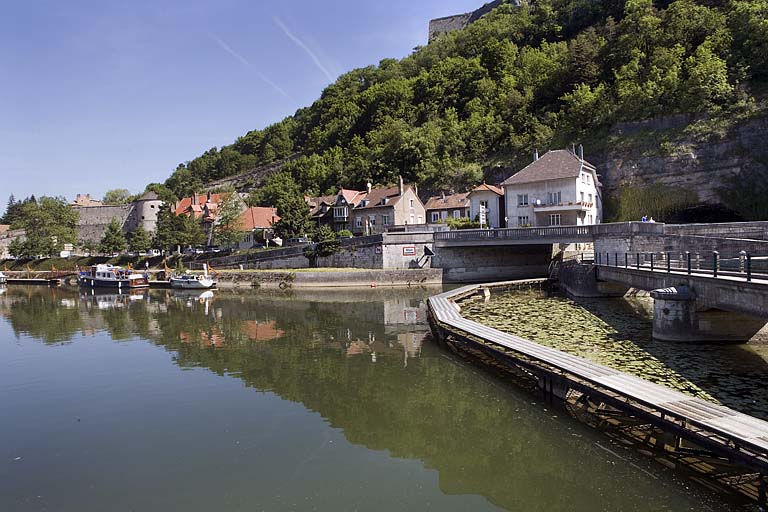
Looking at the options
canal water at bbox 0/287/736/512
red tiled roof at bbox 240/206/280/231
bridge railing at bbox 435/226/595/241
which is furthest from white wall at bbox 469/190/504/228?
canal water at bbox 0/287/736/512

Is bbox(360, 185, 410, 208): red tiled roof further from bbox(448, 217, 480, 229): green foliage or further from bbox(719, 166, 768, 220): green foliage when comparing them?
bbox(719, 166, 768, 220): green foliage

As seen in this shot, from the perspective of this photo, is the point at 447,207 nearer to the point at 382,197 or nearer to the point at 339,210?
the point at 382,197

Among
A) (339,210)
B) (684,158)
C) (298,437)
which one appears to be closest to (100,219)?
(339,210)

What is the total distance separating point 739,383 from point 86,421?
57.8 ft

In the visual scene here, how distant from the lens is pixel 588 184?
Result: 1886 inches

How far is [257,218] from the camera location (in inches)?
2768

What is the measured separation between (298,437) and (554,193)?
135ft

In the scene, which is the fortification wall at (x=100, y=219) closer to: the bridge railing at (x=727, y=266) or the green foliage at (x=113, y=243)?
the green foliage at (x=113, y=243)

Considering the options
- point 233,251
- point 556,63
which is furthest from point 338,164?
point 556,63

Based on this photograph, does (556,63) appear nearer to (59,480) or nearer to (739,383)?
(739,383)

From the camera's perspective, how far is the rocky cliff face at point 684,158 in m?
45.8

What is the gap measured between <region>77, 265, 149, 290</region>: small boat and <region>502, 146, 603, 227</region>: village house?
139 ft

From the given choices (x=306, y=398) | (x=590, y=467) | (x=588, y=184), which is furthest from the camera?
(x=588, y=184)

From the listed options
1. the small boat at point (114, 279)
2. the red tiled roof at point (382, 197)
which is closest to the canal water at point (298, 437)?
the small boat at point (114, 279)
